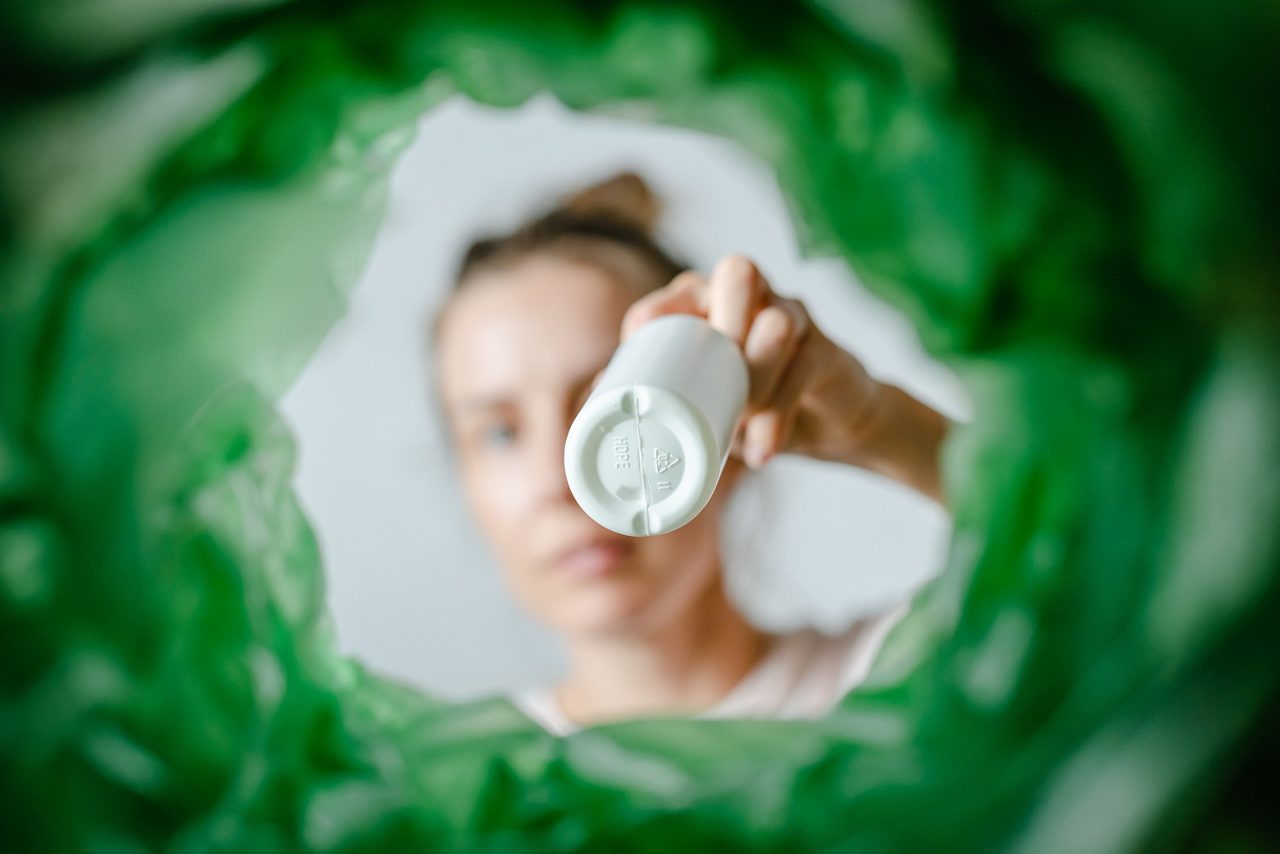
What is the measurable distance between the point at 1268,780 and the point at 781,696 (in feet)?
0.86

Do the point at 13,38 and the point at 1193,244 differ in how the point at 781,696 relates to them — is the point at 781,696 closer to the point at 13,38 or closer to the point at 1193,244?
the point at 1193,244

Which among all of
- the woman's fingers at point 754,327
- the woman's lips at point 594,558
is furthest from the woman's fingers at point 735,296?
the woman's lips at point 594,558

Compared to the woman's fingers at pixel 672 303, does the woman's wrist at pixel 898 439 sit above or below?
below

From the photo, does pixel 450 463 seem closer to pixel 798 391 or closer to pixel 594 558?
pixel 594 558

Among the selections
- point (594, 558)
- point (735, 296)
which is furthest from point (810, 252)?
point (594, 558)

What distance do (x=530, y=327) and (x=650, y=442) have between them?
0.63 feet

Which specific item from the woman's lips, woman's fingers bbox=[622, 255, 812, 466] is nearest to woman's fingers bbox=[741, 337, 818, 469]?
woman's fingers bbox=[622, 255, 812, 466]

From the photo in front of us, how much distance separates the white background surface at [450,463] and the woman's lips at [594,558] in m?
0.05

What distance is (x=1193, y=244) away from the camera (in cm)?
60

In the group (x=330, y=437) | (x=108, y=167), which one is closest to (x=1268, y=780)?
(x=330, y=437)

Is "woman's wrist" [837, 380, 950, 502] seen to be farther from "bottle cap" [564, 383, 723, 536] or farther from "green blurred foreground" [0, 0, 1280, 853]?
"bottle cap" [564, 383, 723, 536]

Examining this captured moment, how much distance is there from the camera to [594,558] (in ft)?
2.11

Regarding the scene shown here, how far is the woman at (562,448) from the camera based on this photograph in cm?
61

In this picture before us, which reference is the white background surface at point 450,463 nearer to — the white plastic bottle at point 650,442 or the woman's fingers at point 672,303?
the woman's fingers at point 672,303
